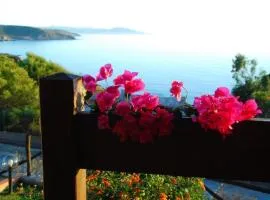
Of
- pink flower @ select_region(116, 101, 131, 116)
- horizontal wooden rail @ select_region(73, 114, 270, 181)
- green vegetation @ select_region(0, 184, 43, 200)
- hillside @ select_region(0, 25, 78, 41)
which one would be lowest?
green vegetation @ select_region(0, 184, 43, 200)

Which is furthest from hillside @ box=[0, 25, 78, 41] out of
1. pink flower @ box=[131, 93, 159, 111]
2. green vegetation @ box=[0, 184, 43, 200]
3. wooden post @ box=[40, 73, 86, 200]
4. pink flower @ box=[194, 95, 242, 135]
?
pink flower @ box=[194, 95, 242, 135]

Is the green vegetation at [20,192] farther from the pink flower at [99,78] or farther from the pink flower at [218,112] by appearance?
the pink flower at [218,112]

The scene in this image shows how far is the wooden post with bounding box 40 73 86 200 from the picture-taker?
1.75 metres

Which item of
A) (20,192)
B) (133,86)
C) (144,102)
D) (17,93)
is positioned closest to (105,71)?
(133,86)

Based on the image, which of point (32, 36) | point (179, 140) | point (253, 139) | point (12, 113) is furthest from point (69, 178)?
point (32, 36)

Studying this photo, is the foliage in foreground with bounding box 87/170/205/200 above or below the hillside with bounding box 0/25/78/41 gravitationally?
below

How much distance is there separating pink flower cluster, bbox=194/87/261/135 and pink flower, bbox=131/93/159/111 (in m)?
0.15

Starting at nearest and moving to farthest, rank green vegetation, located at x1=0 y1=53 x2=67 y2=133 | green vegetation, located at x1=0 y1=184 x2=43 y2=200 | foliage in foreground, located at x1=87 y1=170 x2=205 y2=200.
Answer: foliage in foreground, located at x1=87 y1=170 x2=205 y2=200 → green vegetation, located at x1=0 y1=184 x2=43 y2=200 → green vegetation, located at x1=0 y1=53 x2=67 y2=133

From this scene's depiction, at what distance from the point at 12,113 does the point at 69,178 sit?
69.0 ft

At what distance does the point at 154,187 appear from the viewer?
5.04 m

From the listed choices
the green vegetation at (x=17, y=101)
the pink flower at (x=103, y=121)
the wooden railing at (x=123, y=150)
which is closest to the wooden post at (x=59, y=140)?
the wooden railing at (x=123, y=150)

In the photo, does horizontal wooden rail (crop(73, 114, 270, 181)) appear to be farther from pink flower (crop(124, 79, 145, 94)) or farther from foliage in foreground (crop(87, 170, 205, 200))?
foliage in foreground (crop(87, 170, 205, 200))

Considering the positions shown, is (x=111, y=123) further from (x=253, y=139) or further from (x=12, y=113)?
(x=12, y=113)

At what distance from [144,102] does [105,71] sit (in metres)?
0.26
